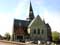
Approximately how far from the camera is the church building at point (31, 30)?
1412 mm

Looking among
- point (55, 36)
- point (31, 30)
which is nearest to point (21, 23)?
point (31, 30)

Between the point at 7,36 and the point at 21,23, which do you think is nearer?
the point at 7,36

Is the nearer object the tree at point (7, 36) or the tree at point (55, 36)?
the tree at point (7, 36)

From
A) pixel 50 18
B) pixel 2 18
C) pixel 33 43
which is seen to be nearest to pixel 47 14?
pixel 50 18

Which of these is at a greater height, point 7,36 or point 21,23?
point 21,23

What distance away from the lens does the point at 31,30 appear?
1.49 m

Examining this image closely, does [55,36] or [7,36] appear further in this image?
[55,36]

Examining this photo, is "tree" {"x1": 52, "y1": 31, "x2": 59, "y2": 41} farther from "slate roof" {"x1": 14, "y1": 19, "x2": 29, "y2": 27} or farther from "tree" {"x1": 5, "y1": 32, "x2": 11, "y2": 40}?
"tree" {"x1": 5, "y1": 32, "x2": 11, "y2": 40}

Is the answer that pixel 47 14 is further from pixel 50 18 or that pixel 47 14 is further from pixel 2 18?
pixel 2 18

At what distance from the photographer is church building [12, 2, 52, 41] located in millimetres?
1412

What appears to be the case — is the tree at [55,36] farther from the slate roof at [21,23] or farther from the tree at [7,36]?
the tree at [7,36]

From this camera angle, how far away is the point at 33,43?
1408 millimetres

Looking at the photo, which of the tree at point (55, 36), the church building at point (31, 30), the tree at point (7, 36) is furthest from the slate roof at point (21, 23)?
the tree at point (55, 36)

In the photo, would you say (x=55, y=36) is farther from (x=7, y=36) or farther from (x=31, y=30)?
(x=7, y=36)
